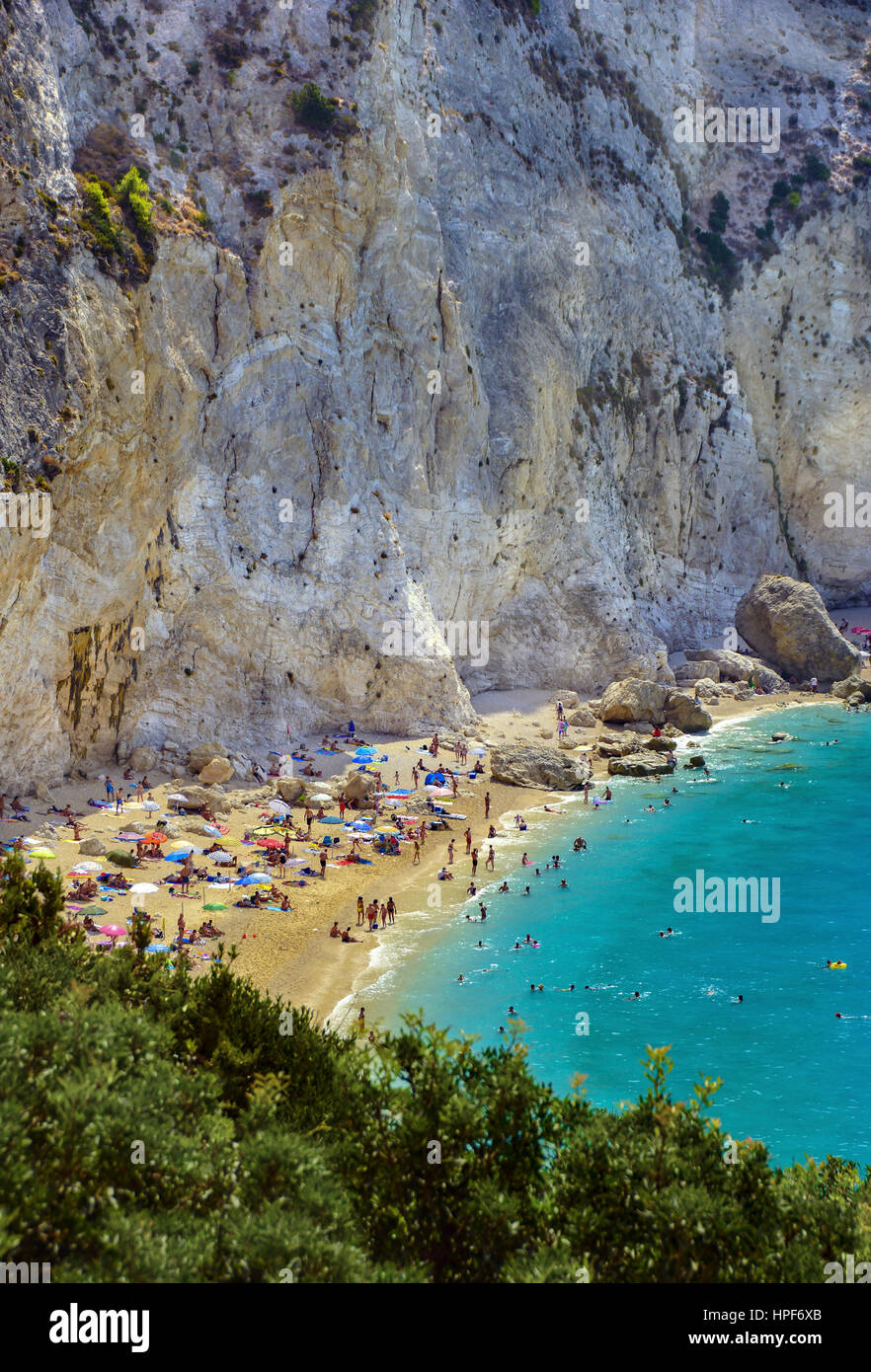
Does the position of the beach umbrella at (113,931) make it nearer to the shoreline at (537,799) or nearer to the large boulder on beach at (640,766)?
the shoreline at (537,799)

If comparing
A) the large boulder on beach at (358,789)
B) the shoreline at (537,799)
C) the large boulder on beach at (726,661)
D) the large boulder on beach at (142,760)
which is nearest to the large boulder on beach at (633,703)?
the shoreline at (537,799)

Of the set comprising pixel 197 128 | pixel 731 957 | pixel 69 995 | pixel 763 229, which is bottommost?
pixel 731 957

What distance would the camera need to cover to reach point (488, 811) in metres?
45.9

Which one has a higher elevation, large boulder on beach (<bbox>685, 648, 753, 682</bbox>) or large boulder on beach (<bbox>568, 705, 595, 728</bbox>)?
large boulder on beach (<bbox>685, 648, 753, 682</bbox>)

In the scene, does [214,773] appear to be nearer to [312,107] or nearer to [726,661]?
[312,107]

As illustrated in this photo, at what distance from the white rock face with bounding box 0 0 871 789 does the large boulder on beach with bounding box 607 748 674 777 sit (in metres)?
8.04

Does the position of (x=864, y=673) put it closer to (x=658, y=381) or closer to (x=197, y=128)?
(x=658, y=381)

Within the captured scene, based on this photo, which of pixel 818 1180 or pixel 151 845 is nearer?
pixel 818 1180

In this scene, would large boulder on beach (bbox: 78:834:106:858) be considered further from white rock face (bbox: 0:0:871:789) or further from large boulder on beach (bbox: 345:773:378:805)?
large boulder on beach (bbox: 345:773:378:805)

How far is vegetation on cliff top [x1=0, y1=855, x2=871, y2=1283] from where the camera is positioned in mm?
11258

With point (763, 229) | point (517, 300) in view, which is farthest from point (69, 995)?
point (763, 229)

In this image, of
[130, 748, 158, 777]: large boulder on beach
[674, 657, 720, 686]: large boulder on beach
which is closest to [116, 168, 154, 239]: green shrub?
[130, 748, 158, 777]: large boulder on beach

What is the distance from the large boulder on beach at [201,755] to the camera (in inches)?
1699
